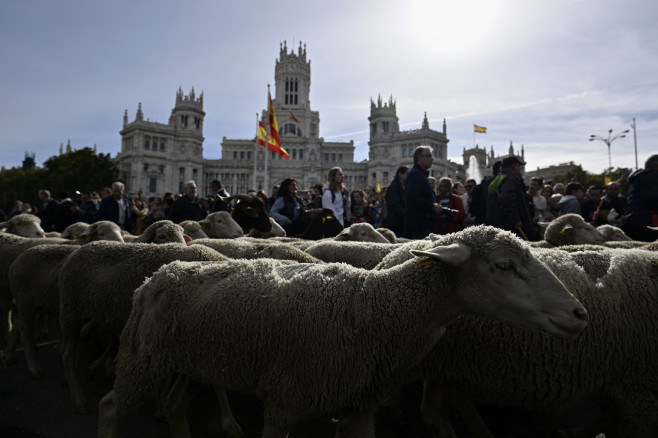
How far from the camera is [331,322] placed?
7.46ft

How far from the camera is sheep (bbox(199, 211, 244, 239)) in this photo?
6.62m

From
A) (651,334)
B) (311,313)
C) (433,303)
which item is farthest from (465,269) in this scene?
(651,334)

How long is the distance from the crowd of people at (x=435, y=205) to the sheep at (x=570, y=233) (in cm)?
32

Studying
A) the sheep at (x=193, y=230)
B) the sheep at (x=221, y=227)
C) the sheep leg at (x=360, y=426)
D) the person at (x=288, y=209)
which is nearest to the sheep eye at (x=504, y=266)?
the sheep leg at (x=360, y=426)

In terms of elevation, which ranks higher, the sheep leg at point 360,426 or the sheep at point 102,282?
the sheep at point 102,282

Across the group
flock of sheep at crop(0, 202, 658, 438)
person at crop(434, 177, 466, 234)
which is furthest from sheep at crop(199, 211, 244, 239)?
flock of sheep at crop(0, 202, 658, 438)

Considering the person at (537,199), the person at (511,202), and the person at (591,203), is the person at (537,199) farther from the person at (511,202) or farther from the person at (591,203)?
the person at (511,202)

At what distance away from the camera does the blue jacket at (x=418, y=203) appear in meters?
5.93

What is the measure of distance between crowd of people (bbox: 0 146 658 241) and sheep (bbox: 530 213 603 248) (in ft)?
1.04

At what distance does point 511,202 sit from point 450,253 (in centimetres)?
358

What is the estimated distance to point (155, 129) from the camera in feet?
234

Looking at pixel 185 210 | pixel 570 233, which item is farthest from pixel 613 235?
pixel 185 210

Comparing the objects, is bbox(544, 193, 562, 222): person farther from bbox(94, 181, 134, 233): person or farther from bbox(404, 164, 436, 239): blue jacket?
bbox(94, 181, 134, 233): person

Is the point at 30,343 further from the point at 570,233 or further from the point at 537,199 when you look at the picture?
the point at 537,199
